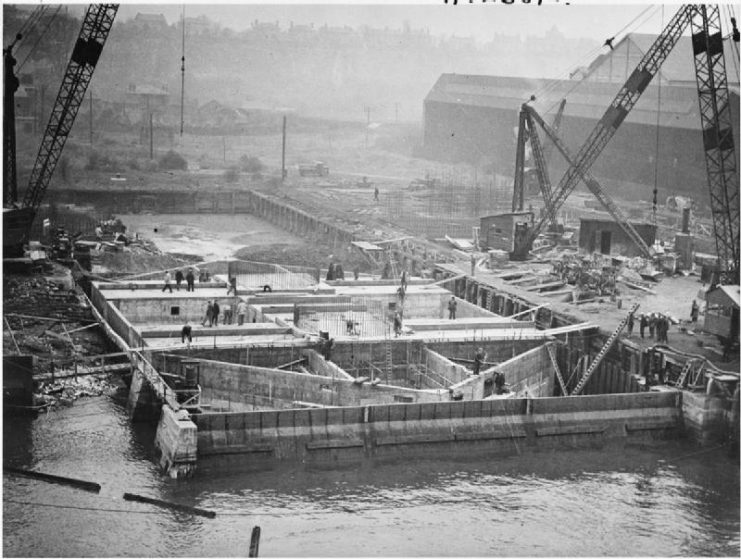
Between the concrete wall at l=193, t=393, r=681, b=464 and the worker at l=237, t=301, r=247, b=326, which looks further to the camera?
the worker at l=237, t=301, r=247, b=326

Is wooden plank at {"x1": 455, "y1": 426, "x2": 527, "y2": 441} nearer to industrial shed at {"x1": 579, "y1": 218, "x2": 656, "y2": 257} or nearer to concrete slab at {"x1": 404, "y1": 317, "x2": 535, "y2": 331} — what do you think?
concrete slab at {"x1": 404, "y1": 317, "x2": 535, "y2": 331}

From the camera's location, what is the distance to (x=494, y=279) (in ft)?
164

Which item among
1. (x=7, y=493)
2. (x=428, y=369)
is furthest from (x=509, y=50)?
(x=7, y=493)

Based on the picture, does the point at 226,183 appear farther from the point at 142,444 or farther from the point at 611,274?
the point at 142,444

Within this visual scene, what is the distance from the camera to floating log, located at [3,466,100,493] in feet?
91.3

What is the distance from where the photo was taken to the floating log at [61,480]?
27828 mm

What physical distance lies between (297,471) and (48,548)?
7.12m

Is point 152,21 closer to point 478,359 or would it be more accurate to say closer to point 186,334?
point 186,334

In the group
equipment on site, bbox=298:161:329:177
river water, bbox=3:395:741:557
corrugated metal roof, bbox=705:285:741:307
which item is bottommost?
river water, bbox=3:395:741:557

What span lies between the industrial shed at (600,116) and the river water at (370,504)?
3994 centimetres

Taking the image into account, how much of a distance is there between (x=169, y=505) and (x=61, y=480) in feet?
10.2

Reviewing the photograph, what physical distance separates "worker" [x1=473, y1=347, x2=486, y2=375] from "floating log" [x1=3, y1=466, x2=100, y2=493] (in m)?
12.5

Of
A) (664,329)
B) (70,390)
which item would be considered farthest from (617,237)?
(70,390)

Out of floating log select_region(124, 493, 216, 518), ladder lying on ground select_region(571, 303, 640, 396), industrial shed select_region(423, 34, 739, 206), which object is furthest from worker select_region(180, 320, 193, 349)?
industrial shed select_region(423, 34, 739, 206)
